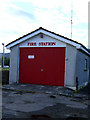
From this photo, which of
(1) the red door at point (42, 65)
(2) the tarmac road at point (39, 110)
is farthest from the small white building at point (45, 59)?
(2) the tarmac road at point (39, 110)

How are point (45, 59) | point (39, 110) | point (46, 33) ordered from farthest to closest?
point (45, 59) → point (46, 33) → point (39, 110)

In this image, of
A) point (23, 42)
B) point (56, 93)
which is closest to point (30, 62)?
point (23, 42)

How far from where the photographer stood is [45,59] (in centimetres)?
1302

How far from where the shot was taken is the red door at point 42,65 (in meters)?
12.6

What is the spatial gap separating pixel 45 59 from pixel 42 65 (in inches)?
21.1

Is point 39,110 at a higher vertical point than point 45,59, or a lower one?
lower

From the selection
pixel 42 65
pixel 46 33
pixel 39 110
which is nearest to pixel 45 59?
pixel 42 65

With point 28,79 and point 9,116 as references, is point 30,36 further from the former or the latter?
point 9,116

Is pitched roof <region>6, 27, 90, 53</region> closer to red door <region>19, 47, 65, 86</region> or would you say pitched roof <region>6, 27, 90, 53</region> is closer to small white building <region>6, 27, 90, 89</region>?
small white building <region>6, 27, 90, 89</region>

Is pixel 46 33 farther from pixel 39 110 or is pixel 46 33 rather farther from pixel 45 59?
pixel 39 110

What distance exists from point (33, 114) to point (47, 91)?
4.56 meters

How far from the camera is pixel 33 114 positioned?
6312mm

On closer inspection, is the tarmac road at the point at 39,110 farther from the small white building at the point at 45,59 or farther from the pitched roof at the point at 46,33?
the pitched roof at the point at 46,33

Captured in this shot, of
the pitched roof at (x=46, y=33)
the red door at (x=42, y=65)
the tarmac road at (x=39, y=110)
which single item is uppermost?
the pitched roof at (x=46, y=33)
